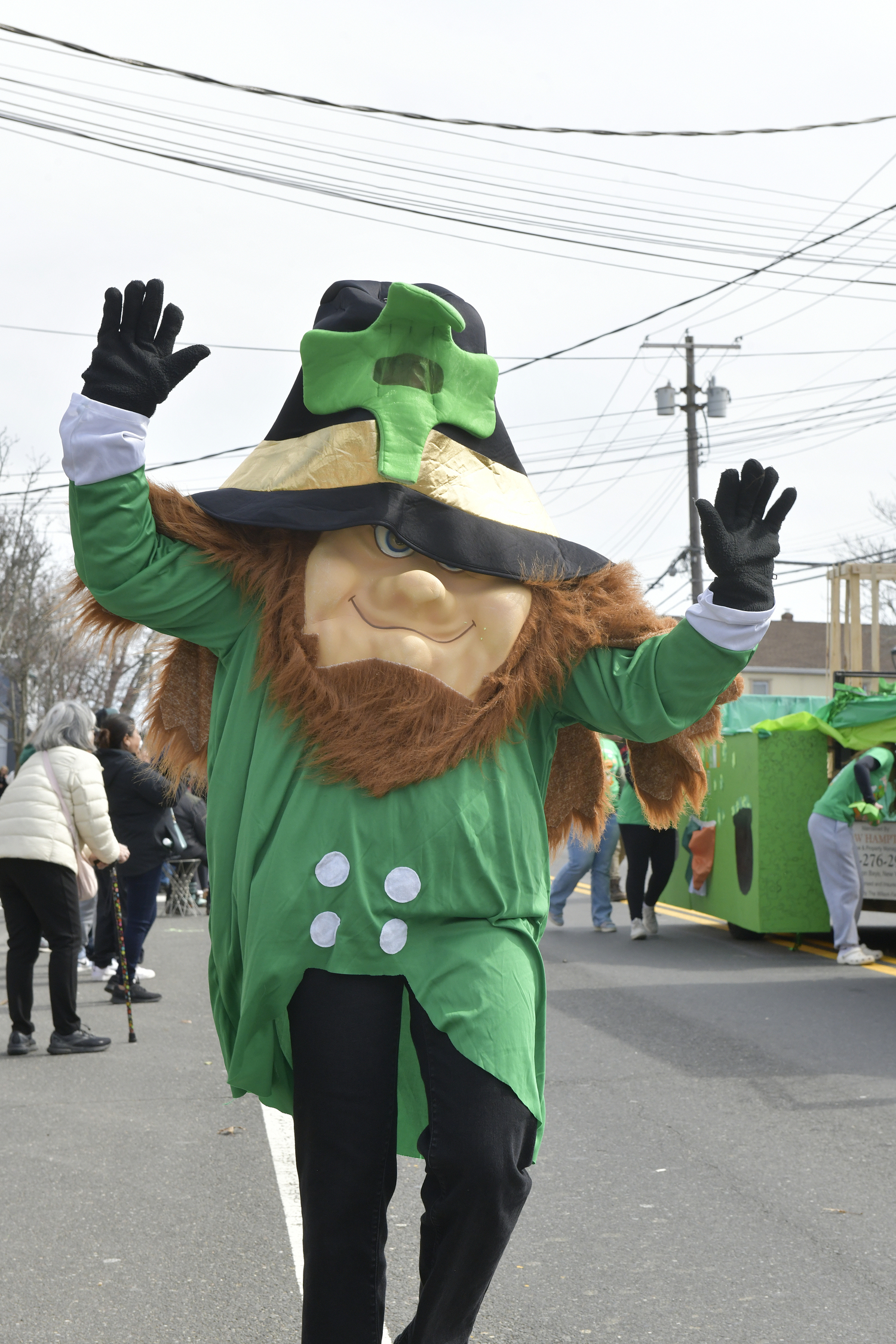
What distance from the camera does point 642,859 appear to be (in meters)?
10.9

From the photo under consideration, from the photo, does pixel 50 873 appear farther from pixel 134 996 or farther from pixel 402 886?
pixel 402 886

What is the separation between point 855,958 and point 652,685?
24.9ft

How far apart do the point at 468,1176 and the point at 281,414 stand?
1570 millimetres

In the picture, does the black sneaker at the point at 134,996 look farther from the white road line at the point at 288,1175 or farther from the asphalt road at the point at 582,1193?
the white road line at the point at 288,1175

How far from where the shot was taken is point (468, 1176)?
225 centimetres

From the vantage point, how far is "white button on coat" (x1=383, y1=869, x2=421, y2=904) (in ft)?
7.83

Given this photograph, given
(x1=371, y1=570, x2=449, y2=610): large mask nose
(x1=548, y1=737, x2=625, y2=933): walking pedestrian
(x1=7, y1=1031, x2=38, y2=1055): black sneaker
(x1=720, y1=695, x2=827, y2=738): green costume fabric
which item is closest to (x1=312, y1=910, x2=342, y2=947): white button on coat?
(x1=371, y1=570, x2=449, y2=610): large mask nose

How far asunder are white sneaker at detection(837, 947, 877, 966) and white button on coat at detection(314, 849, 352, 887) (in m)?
7.84

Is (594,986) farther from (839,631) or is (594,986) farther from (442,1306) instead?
(442,1306)

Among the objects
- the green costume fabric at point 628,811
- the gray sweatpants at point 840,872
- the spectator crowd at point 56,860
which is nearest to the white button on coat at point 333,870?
the spectator crowd at point 56,860

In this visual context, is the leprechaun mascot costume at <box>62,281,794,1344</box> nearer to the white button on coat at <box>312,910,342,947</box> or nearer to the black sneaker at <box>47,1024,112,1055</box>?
the white button on coat at <box>312,910,342,947</box>

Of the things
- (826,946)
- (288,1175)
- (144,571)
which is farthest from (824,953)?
(144,571)

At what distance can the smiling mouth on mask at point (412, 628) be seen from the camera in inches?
103

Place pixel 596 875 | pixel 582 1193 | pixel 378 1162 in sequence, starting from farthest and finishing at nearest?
pixel 596 875 < pixel 582 1193 < pixel 378 1162
